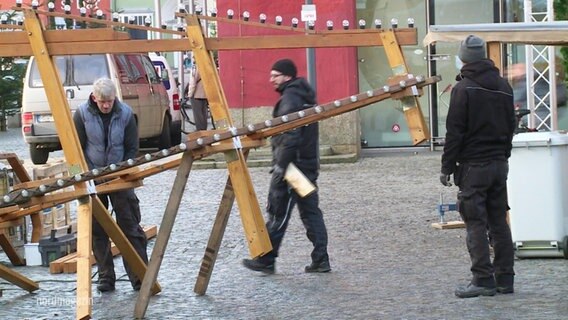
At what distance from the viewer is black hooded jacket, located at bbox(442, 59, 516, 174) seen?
9.01 metres

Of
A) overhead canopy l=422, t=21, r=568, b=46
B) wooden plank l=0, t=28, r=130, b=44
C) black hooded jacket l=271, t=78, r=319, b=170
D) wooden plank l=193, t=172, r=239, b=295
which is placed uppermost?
wooden plank l=0, t=28, r=130, b=44

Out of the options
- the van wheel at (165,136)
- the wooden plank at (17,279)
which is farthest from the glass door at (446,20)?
the wooden plank at (17,279)

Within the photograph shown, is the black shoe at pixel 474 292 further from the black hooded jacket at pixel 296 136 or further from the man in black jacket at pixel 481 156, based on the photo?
the black hooded jacket at pixel 296 136

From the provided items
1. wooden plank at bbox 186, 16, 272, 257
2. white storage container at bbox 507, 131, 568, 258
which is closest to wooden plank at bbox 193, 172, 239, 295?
wooden plank at bbox 186, 16, 272, 257

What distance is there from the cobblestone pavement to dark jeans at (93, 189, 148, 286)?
187mm

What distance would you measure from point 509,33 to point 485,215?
2.02 meters

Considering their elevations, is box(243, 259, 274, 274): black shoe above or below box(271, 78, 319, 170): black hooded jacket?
below

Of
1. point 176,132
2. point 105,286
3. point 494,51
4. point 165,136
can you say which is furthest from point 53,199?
point 176,132

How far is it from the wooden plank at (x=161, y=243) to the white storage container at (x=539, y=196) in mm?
3125

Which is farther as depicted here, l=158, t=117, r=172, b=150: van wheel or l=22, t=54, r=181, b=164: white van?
l=158, t=117, r=172, b=150: van wheel

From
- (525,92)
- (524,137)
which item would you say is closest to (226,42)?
(524,137)

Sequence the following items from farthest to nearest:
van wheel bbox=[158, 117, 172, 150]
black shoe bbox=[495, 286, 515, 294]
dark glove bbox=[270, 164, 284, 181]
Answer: van wheel bbox=[158, 117, 172, 150] → dark glove bbox=[270, 164, 284, 181] → black shoe bbox=[495, 286, 515, 294]

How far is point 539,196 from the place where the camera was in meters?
10.6

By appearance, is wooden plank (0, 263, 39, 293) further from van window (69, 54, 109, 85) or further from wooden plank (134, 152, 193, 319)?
van window (69, 54, 109, 85)
